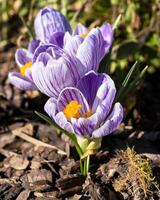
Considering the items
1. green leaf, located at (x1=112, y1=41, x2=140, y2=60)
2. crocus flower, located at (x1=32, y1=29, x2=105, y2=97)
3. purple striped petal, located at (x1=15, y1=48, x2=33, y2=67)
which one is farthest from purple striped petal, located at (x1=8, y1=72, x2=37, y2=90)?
green leaf, located at (x1=112, y1=41, x2=140, y2=60)

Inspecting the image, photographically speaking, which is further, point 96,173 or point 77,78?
point 96,173

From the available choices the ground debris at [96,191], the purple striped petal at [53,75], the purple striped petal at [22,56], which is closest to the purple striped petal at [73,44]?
the purple striped petal at [53,75]

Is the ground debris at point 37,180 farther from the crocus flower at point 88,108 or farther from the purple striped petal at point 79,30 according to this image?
the purple striped petal at point 79,30

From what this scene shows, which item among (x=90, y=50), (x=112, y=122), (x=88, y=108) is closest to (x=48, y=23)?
(x=90, y=50)

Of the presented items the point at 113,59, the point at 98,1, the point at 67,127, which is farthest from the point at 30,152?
the point at 98,1

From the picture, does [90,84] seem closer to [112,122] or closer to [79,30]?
[112,122]

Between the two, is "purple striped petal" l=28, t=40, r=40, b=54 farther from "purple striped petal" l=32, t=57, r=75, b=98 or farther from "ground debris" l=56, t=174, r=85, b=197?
"ground debris" l=56, t=174, r=85, b=197

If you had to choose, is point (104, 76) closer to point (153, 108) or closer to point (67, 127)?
point (67, 127)
